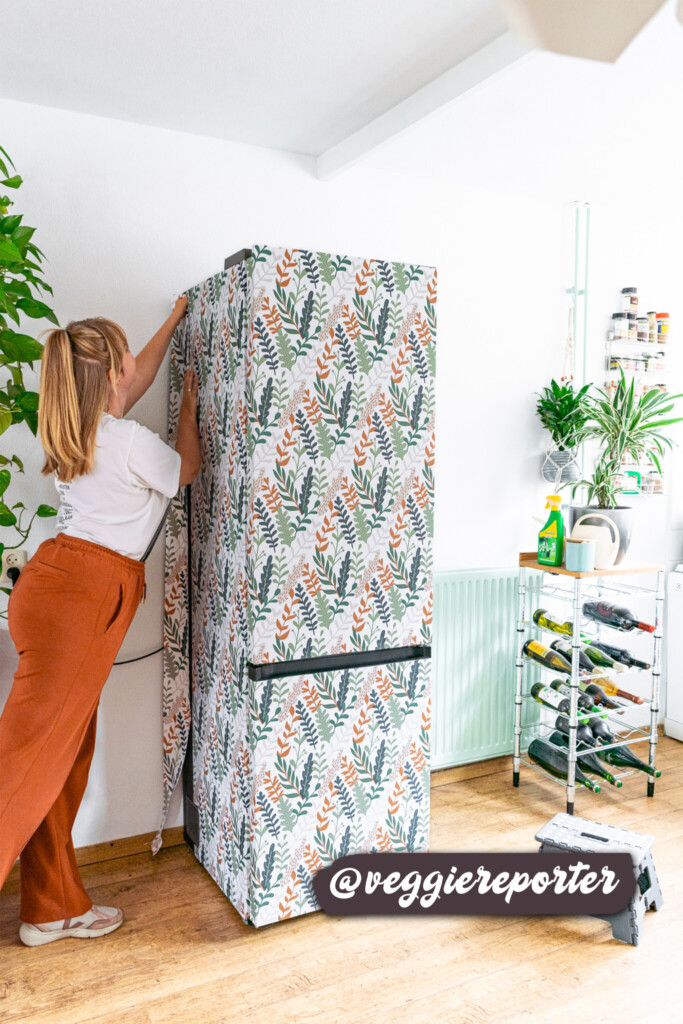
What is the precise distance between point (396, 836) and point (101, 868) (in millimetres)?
976

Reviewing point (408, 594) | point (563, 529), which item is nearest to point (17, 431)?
point (408, 594)

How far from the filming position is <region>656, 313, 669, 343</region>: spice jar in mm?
3756

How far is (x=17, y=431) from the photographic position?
249cm

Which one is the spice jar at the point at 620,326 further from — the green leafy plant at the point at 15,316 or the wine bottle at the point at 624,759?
the green leafy plant at the point at 15,316

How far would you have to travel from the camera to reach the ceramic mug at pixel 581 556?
3.03 metres

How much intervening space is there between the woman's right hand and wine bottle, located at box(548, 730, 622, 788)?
1.91 meters

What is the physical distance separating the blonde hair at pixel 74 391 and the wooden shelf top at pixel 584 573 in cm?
179

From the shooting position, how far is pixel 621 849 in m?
2.35

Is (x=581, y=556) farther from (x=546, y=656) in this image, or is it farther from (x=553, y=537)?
(x=546, y=656)

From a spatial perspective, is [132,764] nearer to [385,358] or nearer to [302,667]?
[302,667]

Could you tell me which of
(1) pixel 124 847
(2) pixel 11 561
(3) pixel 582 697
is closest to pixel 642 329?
(3) pixel 582 697

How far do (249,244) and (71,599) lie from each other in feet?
4.59

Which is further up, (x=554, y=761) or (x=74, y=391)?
(x=74, y=391)

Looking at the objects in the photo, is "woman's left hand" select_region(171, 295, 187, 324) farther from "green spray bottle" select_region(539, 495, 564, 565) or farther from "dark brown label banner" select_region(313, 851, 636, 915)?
"dark brown label banner" select_region(313, 851, 636, 915)
